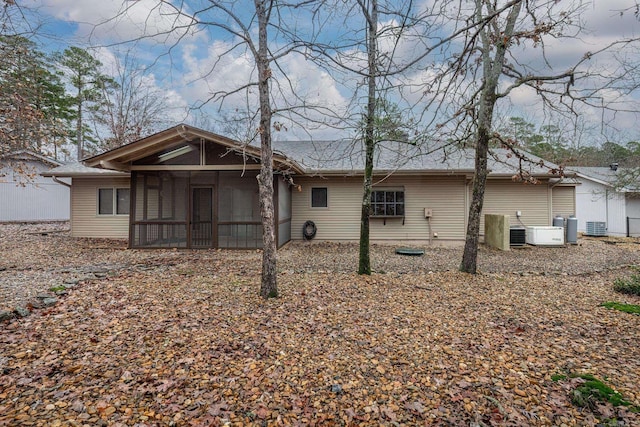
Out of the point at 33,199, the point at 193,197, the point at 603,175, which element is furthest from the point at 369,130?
the point at 33,199

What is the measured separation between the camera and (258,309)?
4047 mm

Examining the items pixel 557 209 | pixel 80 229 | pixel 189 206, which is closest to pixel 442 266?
pixel 189 206

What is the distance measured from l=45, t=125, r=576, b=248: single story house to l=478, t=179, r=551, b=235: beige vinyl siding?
0.11 feet

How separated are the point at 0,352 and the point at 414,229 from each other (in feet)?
32.2

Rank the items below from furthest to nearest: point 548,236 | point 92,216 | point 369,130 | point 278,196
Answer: point 92,216 < point 548,236 < point 278,196 < point 369,130

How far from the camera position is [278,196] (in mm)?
8805

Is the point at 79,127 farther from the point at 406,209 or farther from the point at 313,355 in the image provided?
the point at 313,355

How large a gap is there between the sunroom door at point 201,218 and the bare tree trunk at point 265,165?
17.1 feet

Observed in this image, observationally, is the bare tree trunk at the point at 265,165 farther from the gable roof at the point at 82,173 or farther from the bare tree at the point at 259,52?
the gable roof at the point at 82,173

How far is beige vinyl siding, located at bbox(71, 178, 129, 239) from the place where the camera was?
11.0 meters

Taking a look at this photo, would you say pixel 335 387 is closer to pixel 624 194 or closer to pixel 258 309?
pixel 258 309

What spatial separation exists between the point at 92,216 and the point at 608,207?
76.8 ft

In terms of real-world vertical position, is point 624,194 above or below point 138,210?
above

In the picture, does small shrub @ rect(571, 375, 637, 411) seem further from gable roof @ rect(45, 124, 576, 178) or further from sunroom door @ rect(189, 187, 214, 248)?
sunroom door @ rect(189, 187, 214, 248)
